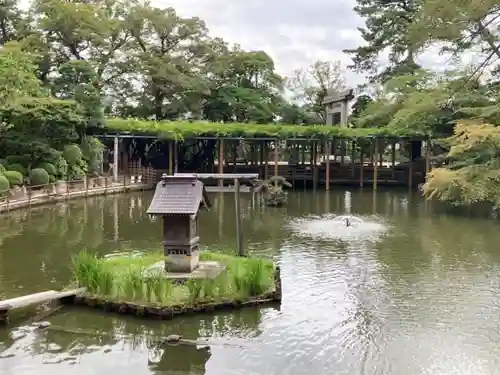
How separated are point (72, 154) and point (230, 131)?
8523 millimetres

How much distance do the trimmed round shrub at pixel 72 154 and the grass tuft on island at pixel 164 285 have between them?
17961mm

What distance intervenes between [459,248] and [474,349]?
8.06 meters

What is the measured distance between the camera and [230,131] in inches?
1268

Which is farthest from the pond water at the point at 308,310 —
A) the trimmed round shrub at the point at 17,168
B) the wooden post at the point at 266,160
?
the wooden post at the point at 266,160

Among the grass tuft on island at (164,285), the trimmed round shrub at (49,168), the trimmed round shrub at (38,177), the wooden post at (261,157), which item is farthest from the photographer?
the wooden post at (261,157)

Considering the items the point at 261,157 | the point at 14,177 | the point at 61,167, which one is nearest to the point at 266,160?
the point at 261,157

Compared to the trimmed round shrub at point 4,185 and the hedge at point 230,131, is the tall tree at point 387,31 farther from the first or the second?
the trimmed round shrub at point 4,185

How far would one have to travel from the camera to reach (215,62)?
1524 inches

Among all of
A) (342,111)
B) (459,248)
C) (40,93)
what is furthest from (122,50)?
(459,248)

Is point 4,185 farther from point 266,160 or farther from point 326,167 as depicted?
point 326,167

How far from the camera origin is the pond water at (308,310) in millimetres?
8062

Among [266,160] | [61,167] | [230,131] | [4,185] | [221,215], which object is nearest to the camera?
[4,185]

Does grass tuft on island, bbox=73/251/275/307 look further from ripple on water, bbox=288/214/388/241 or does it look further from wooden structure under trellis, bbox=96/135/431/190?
wooden structure under trellis, bbox=96/135/431/190

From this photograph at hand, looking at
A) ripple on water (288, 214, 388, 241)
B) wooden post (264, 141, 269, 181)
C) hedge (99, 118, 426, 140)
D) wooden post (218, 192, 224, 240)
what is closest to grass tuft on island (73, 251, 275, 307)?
wooden post (218, 192, 224, 240)
